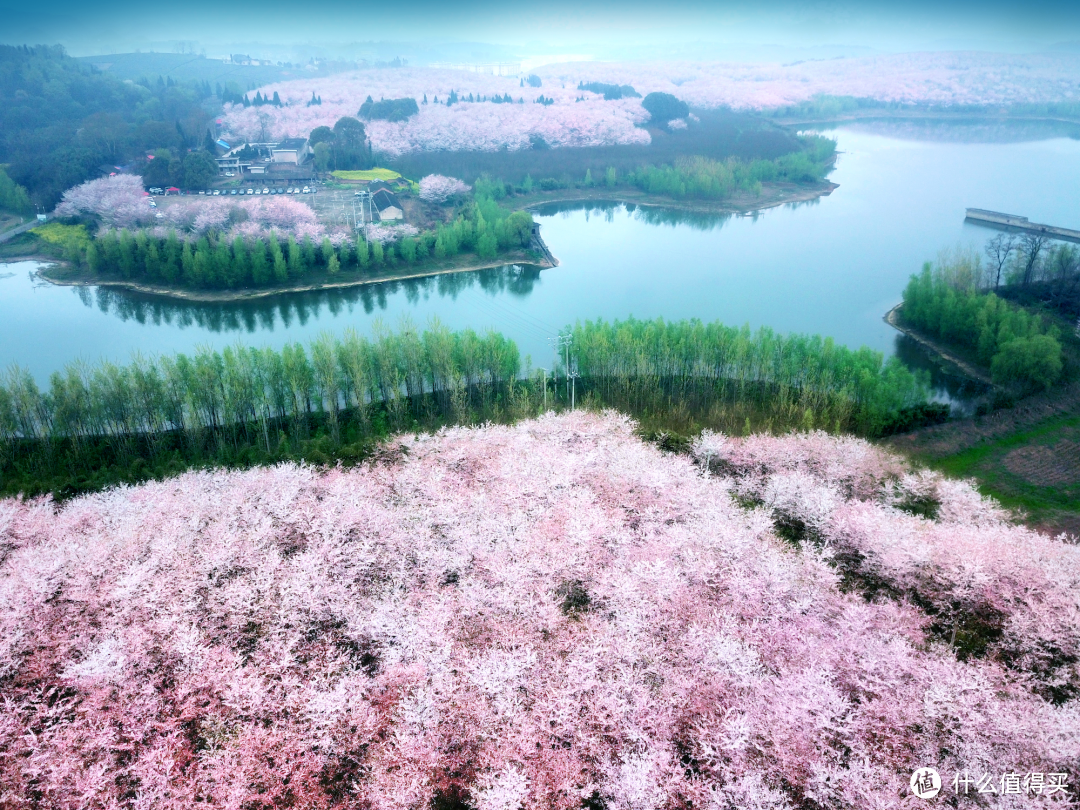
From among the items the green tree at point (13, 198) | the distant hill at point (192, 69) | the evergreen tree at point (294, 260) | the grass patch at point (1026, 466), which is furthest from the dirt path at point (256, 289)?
the distant hill at point (192, 69)

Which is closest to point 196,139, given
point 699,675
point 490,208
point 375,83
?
point 490,208

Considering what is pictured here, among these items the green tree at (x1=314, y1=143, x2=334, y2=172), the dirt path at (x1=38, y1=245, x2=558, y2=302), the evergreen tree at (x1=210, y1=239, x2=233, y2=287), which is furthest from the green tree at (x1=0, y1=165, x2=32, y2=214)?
the evergreen tree at (x1=210, y1=239, x2=233, y2=287)

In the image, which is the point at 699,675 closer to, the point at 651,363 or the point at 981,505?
the point at 981,505

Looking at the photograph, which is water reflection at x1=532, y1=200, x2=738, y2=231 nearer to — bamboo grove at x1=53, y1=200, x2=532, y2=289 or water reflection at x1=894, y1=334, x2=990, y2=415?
bamboo grove at x1=53, y1=200, x2=532, y2=289

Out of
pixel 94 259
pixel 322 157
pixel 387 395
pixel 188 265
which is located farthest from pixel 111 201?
pixel 387 395

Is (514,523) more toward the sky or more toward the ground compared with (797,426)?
more toward the sky
